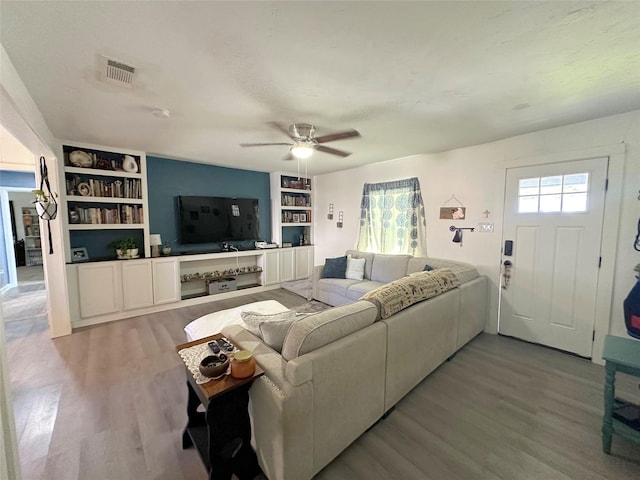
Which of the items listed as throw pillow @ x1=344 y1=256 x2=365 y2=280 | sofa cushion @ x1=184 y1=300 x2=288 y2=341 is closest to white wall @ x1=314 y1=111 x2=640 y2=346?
throw pillow @ x1=344 y1=256 x2=365 y2=280

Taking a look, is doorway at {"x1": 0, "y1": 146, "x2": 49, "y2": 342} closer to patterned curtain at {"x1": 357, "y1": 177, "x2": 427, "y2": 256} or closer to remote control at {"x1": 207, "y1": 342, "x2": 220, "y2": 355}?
remote control at {"x1": 207, "y1": 342, "x2": 220, "y2": 355}

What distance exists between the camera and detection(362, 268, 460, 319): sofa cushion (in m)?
1.95

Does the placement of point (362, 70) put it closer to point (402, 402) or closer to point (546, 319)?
point (402, 402)

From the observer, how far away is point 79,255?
3.62m

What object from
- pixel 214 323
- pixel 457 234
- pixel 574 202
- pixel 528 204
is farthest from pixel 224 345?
pixel 574 202

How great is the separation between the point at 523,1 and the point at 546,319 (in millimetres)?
3170

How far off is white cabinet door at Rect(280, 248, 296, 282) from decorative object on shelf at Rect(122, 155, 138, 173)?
2872 mm

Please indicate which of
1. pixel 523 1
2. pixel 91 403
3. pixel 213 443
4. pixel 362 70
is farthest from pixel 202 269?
pixel 523 1

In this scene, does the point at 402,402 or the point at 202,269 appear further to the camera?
the point at 202,269

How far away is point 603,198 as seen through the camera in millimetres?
2584

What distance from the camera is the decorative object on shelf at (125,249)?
379 cm

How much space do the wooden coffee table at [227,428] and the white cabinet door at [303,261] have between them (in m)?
4.27

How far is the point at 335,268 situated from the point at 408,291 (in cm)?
233

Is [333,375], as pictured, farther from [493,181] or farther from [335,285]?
[493,181]
